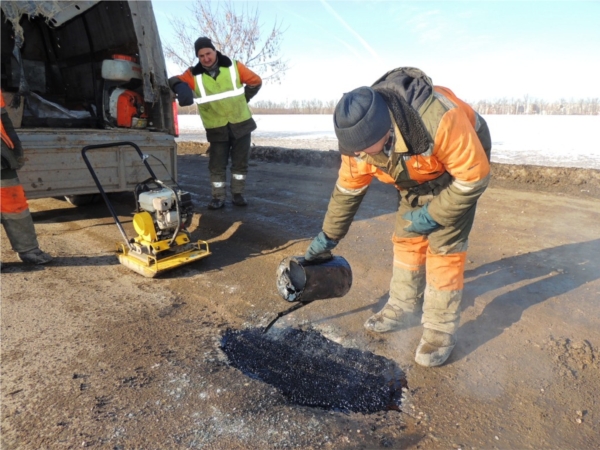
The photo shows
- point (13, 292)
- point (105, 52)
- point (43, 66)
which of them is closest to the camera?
point (13, 292)

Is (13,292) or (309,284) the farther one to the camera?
(13,292)

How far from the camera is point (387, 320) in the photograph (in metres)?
2.80

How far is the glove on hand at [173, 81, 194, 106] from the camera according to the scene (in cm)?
484

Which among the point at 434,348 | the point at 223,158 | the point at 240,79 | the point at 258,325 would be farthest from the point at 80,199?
the point at 434,348

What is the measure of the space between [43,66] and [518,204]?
7.63 m

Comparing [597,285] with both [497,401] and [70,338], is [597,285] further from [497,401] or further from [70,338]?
[70,338]

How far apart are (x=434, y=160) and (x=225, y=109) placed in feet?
11.8

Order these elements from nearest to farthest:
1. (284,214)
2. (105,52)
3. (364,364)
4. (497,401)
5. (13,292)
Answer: (497,401), (364,364), (13,292), (284,214), (105,52)

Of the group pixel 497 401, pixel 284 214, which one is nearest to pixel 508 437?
pixel 497 401

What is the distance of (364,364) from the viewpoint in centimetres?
249

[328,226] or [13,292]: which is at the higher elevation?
[328,226]

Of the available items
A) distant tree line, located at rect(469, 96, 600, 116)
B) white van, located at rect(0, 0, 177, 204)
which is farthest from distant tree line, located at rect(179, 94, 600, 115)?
white van, located at rect(0, 0, 177, 204)

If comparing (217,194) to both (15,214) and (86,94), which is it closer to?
(15,214)

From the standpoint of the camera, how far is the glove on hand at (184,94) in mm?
4840
